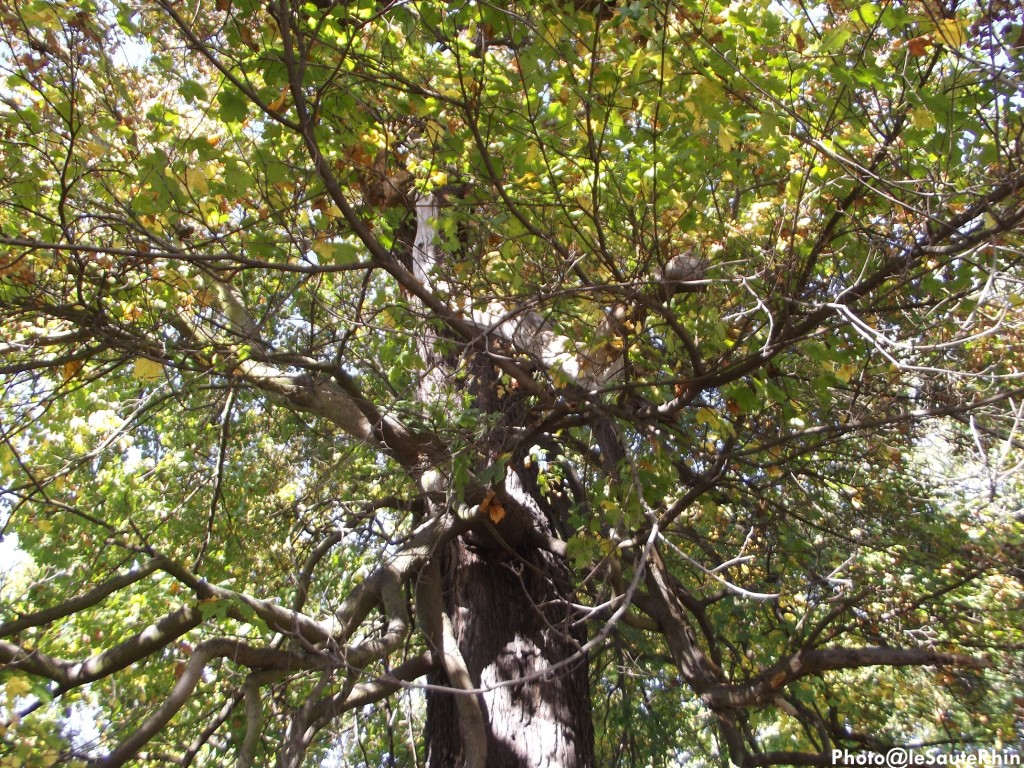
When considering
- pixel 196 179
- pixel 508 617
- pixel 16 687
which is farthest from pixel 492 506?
Result: pixel 16 687

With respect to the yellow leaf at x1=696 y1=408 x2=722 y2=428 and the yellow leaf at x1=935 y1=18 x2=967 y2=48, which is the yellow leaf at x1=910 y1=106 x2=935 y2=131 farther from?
the yellow leaf at x1=696 y1=408 x2=722 y2=428

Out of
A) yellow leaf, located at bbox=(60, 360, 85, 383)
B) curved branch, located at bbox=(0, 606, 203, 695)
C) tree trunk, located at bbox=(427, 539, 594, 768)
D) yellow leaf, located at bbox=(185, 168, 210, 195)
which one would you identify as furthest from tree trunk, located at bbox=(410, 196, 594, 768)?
yellow leaf, located at bbox=(60, 360, 85, 383)

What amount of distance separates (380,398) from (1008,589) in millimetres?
5355

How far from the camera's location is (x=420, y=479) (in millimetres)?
4895

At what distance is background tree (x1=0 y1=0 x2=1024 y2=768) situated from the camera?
10.2 feet

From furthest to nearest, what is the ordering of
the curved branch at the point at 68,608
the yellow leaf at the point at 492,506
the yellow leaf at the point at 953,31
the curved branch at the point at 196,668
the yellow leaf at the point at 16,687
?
the yellow leaf at the point at 492,506 → the curved branch at the point at 68,608 → the curved branch at the point at 196,668 → the yellow leaf at the point at 16,687 → the yellow leaf at the point at 953,31

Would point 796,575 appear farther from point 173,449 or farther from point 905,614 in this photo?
point 173,449

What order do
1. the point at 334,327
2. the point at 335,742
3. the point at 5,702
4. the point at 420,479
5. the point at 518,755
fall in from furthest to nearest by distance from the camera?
the point at 335,742 → the point at 420,479 → the point at 518,755 → the point at 334,327 → the point at 5,702

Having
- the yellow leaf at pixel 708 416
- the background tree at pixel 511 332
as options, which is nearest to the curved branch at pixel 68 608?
the background tree at pixel 511 332

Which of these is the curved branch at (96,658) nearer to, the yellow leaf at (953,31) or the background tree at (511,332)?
the background tree at (511,332)

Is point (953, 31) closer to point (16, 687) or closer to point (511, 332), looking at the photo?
point (511, 332)

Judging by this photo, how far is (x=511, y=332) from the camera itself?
4547mm

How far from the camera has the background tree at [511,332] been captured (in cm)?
312

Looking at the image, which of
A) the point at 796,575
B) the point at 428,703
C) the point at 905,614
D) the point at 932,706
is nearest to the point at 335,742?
the point at 428,703
